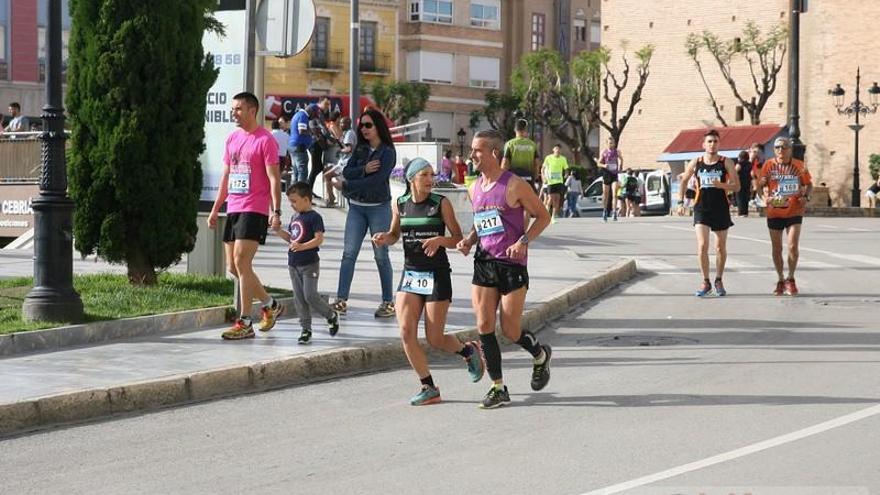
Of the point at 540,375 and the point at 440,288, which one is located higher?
the point at 440,288

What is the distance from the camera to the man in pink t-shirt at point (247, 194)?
12203 millimetres

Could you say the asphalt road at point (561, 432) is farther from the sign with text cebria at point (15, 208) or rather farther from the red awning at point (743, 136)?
the red awning at point (743, 136)

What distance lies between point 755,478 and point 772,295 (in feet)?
33.6

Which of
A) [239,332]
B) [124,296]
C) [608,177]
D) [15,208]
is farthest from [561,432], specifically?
[608,177]

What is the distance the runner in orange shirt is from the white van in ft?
123

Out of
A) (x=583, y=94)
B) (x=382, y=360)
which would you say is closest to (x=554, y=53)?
(x=583, y=94)

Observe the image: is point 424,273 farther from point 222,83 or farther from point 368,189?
point 222,83

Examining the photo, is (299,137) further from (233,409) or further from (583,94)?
(583,94)

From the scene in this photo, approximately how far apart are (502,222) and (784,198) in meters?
8.31

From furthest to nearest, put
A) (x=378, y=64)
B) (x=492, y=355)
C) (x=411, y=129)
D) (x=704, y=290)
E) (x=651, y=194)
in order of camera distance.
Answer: (x=378, y=64)
(x=651, y=194)
(x=411, y=129)
(x=704, y=290)
(x=492, y=355)

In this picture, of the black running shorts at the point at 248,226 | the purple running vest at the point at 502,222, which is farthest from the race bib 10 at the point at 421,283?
the black running shorts at the point at 248,226

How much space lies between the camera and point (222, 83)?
15406mm

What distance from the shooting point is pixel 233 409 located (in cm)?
984

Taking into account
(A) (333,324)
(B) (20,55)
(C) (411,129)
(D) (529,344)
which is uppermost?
(B) (20,55)
